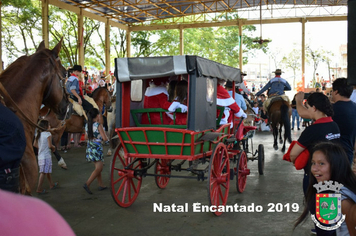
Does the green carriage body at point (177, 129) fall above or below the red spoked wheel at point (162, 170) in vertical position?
above

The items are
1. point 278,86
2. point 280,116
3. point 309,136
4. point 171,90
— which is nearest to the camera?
point 309,136

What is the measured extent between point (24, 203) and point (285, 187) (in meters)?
7.14

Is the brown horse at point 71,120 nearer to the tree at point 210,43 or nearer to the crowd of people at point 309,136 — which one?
the crowd of people at point 309,136

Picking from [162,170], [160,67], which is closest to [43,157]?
[162,170]

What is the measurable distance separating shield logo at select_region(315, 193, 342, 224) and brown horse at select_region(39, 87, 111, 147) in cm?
656

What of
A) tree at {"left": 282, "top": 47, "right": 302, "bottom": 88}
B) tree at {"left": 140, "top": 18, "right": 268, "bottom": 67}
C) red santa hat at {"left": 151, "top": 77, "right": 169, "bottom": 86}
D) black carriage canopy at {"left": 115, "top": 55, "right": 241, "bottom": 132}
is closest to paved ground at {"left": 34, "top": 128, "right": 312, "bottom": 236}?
black carriage canopy at {"left": 115, "top": 55, "right": 241, "bottom": 132}

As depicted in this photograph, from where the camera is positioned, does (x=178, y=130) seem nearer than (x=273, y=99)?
Yes

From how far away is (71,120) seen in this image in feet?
37.8

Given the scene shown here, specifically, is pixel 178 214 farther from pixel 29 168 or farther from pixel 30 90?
pixel 30 90

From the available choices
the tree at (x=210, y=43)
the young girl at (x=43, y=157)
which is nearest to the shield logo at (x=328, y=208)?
the young girl at (x=43, y=157)

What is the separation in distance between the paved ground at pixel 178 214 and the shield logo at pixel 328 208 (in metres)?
2.40

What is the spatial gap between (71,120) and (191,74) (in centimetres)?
708

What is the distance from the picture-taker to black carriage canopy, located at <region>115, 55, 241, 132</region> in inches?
212

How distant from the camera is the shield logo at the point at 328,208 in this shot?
8.14 ft
